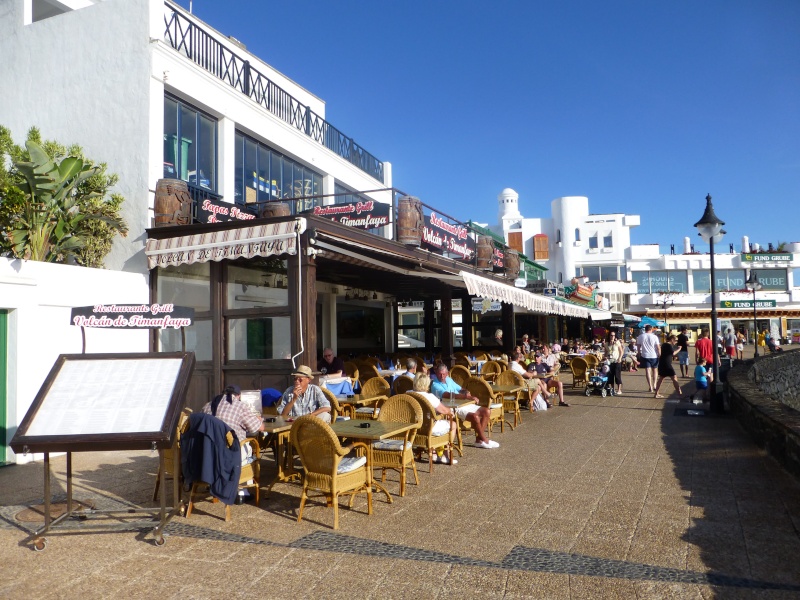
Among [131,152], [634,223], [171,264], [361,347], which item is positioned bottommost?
[361,347]

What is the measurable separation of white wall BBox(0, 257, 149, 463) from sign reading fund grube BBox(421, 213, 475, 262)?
19.0 ft

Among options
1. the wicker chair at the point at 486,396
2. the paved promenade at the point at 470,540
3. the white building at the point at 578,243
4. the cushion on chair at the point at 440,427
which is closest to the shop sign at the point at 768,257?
the white building at the point at 578,243

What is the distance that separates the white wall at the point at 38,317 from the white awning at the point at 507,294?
5.56m

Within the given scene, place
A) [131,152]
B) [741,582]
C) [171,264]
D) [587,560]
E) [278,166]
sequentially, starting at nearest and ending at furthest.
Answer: [741,582]
[587,560]
[171,264]
[131,152]
[278,166]

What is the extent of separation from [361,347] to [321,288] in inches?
126

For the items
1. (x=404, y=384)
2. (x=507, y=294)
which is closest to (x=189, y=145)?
(x=404, y=384)

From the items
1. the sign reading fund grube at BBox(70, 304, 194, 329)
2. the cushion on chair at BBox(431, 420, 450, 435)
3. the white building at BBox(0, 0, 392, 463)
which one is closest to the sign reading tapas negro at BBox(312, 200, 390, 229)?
the white building at BBox(0, 0, 392, 463)

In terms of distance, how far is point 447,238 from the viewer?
13.0 meters

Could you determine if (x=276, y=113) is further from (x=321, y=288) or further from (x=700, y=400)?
(x=700, y=400)

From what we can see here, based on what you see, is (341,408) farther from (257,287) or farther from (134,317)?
(134,317)

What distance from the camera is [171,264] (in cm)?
901

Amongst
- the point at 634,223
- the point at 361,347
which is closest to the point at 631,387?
the point at 361,347

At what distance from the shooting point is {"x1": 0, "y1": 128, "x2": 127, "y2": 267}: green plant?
26.7 feet

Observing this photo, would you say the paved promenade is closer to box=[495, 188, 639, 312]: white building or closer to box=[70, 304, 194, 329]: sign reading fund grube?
box=[70, 304, 194, 329]: sign reading fund grube
